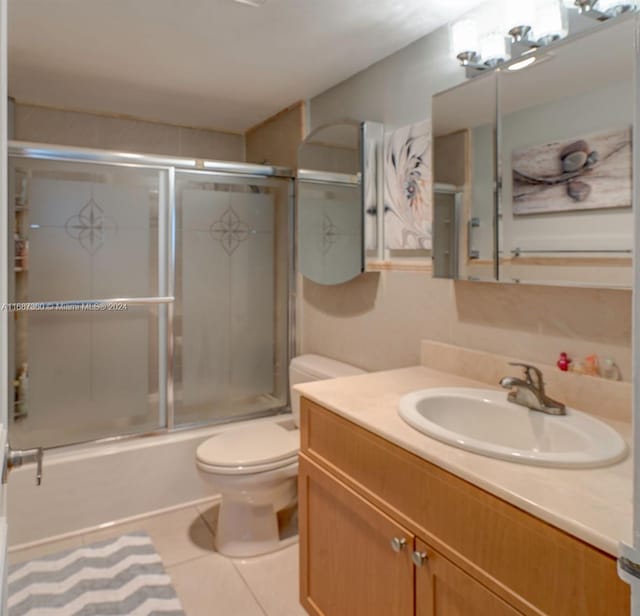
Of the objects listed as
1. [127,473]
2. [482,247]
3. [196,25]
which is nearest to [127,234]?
[196,25]

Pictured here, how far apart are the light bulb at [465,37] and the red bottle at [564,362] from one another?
3.47ft

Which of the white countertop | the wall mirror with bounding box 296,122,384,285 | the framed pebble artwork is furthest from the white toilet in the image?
the framed pebble artwork

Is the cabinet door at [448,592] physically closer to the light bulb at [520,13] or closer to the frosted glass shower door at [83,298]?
the light bulb at [520,13]

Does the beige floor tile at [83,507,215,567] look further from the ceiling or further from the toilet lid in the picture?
the ceiling

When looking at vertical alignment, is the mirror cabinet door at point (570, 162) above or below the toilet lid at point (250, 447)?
above

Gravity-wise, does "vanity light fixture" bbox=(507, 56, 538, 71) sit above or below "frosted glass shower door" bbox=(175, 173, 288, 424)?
above

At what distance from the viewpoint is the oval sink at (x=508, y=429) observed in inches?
39.1

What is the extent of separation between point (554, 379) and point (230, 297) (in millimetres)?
1739

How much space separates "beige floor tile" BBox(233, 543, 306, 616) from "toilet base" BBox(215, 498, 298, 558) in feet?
0.11

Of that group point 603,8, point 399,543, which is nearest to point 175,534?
point 399,543

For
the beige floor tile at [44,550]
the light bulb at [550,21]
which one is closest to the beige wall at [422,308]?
the light bulb at [550,21]

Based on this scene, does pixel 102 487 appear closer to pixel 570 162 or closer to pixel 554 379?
pixel 554 379

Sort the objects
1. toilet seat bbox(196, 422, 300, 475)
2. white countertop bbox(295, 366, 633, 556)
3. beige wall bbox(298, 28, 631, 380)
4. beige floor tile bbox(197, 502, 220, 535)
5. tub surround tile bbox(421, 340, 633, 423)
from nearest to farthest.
→ 1. white countertop bbox(295, 366, 633, 556)
2. tub surround tile bbox(421, 340, 633, 423)
3. beige wall bbox(298, 28, 631, 380)
4. toilet seat bbox(196, 422, 300, 475)
5. beige floor tile bbox(197, 502, 220, 535)

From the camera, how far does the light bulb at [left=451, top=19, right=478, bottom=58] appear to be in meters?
1.59
